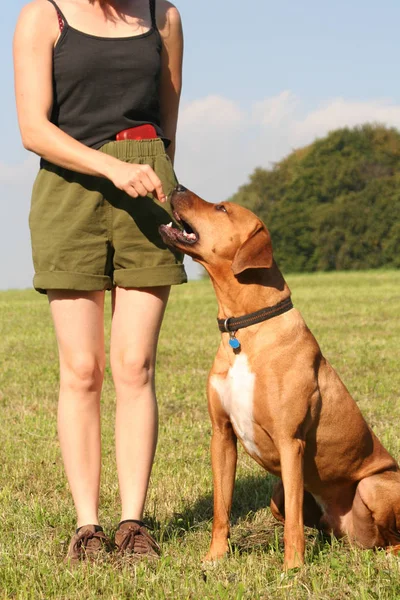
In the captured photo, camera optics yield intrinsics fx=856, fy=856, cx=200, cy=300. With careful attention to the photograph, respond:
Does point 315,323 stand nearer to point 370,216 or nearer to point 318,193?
point 370,216

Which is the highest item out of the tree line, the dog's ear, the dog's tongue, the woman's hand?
the woman's hand

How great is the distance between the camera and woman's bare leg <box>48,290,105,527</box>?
4.56 m

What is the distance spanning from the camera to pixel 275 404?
4.28 metres

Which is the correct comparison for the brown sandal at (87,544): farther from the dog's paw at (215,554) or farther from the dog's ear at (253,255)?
the dog's ear at (253,255)

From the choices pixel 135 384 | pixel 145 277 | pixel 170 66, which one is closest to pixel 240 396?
pixel 135 384

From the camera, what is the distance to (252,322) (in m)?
4.45

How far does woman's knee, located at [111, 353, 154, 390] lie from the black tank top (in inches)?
45.0

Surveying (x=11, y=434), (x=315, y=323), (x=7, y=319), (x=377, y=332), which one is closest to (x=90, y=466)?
(x=11, y=434)

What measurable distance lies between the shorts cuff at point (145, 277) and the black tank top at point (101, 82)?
69 cm

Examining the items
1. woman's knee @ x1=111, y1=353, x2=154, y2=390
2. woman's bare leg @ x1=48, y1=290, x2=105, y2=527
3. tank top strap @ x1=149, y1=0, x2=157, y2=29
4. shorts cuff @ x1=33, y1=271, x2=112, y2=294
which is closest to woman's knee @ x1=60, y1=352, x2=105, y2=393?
woman's bare leg @ x1=48, y1=290, x2=105, y2=527

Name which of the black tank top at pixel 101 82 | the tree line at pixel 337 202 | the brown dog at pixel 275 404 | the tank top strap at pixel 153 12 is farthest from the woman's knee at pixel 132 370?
the tree line at pixel 337 202

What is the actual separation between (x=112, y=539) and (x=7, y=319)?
16328 millimetres

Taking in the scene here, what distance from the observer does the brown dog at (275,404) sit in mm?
4301

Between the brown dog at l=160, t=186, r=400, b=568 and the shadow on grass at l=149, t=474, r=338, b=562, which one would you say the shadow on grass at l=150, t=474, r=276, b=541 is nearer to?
the shadow on grass at l=149, t=474, r=338, b=562
